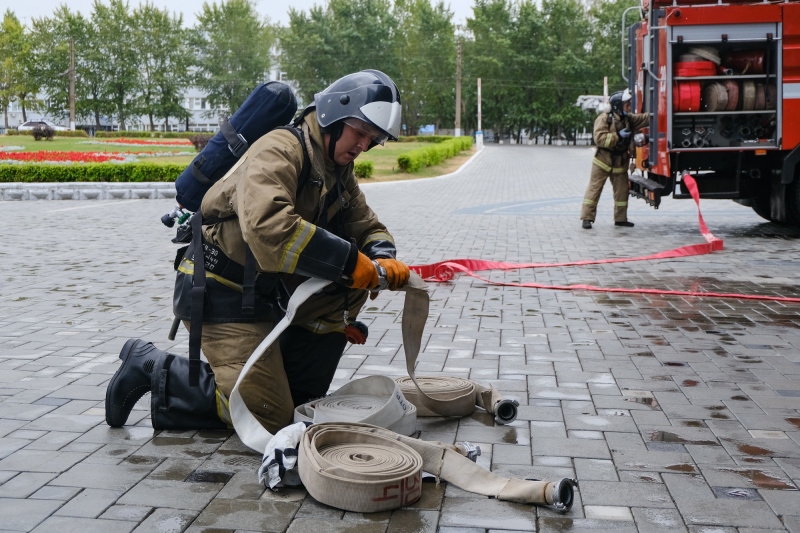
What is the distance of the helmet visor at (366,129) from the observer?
3.71 meters

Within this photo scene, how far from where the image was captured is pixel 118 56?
74.2 m

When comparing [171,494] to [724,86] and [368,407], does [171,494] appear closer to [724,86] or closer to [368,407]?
[368,407]

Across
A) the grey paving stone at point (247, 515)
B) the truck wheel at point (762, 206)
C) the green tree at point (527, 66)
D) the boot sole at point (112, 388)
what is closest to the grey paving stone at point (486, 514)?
the grey paving stone at point (247, 515)

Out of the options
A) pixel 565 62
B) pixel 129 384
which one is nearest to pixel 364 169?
pixel 129 384

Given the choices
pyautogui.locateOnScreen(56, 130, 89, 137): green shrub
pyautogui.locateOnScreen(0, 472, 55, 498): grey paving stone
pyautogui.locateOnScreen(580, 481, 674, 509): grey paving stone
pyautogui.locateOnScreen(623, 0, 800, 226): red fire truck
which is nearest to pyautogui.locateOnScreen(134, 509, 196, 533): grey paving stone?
pyautogui.locateOnScreen(0, 472, 55, 498): grey paving stone

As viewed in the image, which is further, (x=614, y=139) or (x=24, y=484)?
(x=614, y=139)

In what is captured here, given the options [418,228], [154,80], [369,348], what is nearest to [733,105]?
[418,228]

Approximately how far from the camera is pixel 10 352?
18.1 ft

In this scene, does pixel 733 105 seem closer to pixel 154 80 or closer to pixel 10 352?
pixel 10 352

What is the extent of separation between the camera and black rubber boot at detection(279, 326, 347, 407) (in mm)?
4171

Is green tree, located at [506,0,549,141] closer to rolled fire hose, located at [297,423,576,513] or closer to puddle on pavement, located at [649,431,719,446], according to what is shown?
puddle on pavement, located at [649,431,719,446]

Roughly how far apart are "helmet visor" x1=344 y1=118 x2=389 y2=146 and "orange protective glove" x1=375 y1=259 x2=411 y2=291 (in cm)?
53

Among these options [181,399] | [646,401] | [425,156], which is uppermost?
[425,156]

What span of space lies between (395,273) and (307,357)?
742 mm
